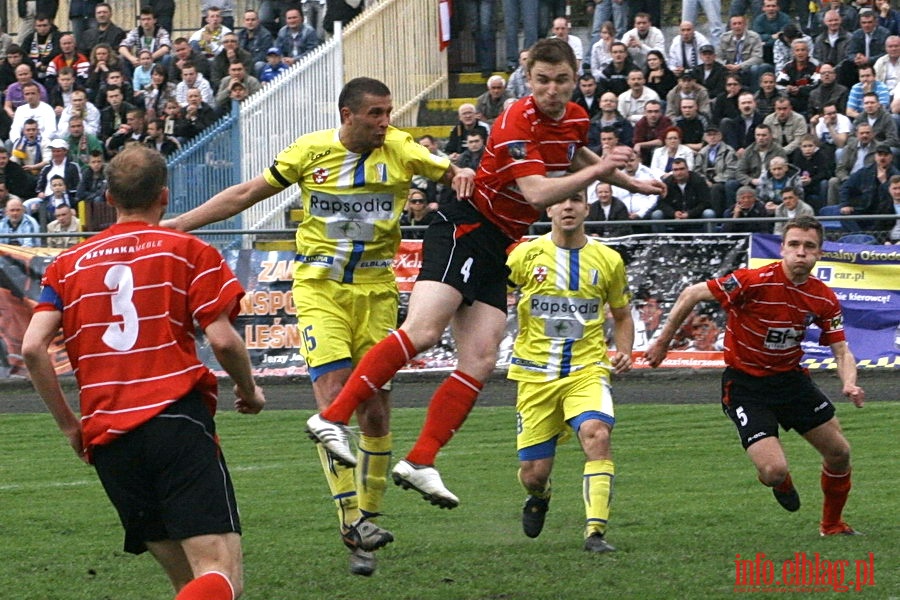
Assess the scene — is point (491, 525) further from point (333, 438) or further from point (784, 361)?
point (333, 438)

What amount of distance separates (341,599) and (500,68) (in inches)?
642

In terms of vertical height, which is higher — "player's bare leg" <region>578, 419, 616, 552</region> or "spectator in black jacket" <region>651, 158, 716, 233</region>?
"spectator in black jacket" <region>651, 158, 716, 233</region>

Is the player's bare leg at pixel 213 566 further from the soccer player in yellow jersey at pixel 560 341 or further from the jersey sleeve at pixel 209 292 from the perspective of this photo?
the soccer player in yellow jersey at pixel 560 341

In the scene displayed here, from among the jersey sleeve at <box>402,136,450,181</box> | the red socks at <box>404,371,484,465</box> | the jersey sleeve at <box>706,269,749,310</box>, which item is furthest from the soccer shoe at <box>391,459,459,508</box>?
the jersey sleeve at <box>706,269,749,310</box>

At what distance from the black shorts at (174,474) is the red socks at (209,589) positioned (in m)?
0.17

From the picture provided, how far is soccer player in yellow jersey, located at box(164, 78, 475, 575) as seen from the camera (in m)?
7.95

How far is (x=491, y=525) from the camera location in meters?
9.58

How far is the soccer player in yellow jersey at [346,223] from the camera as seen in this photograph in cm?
795

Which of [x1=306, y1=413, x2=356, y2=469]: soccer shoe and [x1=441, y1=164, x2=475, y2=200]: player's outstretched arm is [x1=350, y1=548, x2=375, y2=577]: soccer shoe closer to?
[x1=306, y1=413, x2=356, y2=469]: soccer shoe

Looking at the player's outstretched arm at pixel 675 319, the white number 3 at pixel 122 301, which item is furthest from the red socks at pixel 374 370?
the white number 3 at pixel 122 301

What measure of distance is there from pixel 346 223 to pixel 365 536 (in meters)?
1.65

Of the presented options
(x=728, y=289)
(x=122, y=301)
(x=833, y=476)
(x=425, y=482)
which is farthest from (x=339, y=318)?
(x=833, y=476)

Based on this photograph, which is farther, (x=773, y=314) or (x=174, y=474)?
(x=773, y=314)

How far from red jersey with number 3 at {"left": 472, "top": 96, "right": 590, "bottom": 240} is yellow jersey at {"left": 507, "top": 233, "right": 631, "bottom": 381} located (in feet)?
4.66
